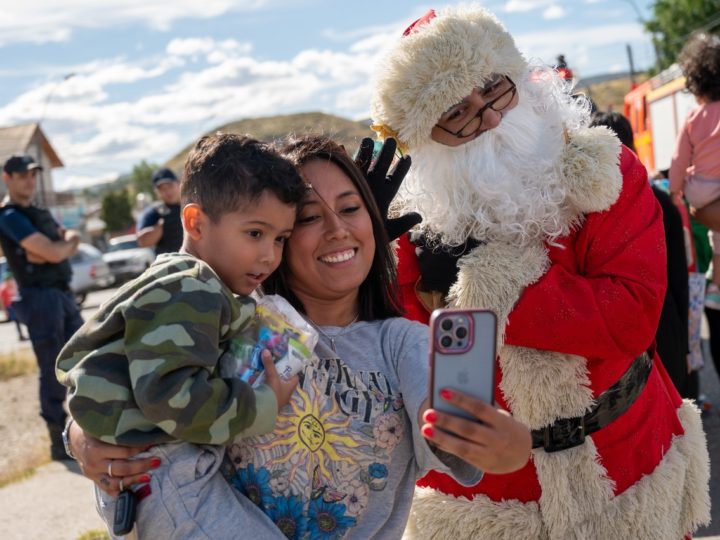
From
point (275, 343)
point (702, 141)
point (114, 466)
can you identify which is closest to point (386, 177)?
point (275, 343)

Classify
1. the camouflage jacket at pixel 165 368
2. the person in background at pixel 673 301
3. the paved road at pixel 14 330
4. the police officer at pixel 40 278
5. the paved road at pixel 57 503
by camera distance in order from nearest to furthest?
the camouflage jacket at pixel 165 368 → the person in background at pixel 673 301 → the paved road at pixel 57 503 → the police officer at pixel 40 278 → the paved road at pixel 14 330

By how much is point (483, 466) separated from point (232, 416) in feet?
1.60

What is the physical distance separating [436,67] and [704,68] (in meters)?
3.35

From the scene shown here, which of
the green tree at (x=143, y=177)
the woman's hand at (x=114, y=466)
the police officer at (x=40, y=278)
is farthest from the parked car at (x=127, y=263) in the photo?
the green tree at (x=143, y=177)

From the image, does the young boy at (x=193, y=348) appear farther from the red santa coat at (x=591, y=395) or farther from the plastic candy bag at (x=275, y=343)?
the red santa coat at (x=591, y=395)

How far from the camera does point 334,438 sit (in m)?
1.77

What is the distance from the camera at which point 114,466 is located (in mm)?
1672

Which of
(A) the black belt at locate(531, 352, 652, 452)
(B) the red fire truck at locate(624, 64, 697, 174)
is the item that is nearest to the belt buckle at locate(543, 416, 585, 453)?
(A) the black belt at locate(531, 352, 652, 452)

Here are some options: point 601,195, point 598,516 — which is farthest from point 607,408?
point 601,195

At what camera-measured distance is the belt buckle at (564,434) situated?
220 centimetres

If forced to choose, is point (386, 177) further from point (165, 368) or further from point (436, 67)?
point (165, 368)

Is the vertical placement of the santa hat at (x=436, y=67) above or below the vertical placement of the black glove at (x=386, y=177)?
above

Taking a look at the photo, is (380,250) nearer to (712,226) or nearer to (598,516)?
(598,516)

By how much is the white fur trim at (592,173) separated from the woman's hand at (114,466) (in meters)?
1.27
